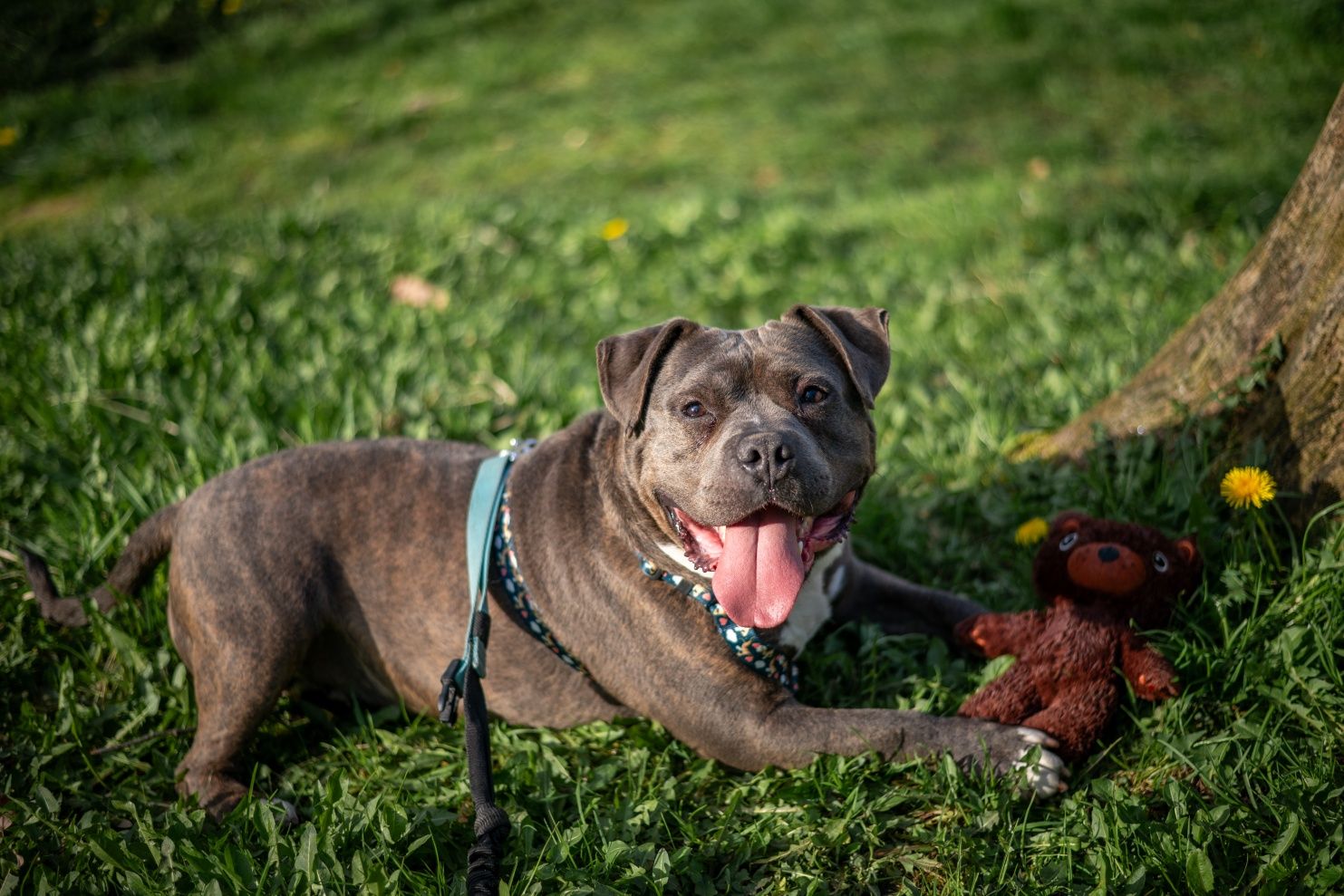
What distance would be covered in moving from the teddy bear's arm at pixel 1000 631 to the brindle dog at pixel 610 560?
0.19 m

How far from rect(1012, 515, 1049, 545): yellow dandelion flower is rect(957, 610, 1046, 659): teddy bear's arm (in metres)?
0.39

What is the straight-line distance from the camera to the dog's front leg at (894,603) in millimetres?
4059

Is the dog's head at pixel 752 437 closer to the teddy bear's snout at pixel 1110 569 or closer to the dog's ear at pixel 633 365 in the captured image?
the dog's ear at pixel 633 365

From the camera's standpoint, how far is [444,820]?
3.29 metres

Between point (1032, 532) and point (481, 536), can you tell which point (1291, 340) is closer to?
point (1032, 532)

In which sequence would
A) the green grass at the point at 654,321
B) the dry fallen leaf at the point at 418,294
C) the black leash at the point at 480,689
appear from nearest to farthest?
the black leash at the point at 480,689 → the green grass at the point at 654,321 → the dry fallen leaf at the point at 418,294

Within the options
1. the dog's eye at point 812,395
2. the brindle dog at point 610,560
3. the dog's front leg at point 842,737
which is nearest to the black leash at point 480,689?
the brindle dog at point 610,560

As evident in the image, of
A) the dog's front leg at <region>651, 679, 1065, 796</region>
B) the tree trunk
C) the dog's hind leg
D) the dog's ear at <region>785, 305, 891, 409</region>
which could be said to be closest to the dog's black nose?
the dog's ear at <region>785, 305, 891, 409</region>

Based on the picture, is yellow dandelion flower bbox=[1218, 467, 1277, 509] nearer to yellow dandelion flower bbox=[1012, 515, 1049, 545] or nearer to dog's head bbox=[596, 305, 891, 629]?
yellow dandelion flower bbox=[1012, 515, 1049, 545]

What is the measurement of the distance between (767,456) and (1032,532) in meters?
1.43

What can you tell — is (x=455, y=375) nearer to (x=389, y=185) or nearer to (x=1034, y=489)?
(x=1034, y=489)

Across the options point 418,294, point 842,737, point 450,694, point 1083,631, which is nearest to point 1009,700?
point 1083,631

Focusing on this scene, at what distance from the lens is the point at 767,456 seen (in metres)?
3.30

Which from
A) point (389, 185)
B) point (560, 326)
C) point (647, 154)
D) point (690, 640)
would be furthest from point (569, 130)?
point (690, 640)
